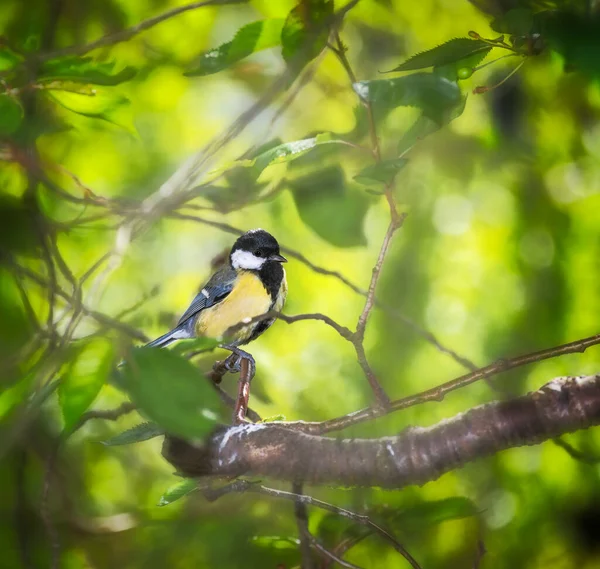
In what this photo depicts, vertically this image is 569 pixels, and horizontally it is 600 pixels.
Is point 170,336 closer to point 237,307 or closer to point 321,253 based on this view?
point 237,307

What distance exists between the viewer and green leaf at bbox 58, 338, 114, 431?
13.3 inches

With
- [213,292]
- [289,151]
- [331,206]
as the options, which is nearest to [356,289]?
[331,206]

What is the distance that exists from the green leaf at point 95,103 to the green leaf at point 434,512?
1.52 feet

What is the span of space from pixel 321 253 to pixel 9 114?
1.48 ft

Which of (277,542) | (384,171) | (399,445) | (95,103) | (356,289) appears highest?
(95,103)

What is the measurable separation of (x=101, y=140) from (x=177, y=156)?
0.35 feet

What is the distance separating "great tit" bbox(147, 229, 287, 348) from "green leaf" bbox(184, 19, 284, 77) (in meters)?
0.27

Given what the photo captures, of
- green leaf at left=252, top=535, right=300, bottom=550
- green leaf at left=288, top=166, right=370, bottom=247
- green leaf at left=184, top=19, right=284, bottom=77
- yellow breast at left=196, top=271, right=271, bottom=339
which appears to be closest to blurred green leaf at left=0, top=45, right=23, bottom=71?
green leaf at left=184, top=19, right=284, bottom=77

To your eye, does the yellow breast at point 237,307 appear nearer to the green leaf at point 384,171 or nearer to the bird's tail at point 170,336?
the bird's tail at point 170,336

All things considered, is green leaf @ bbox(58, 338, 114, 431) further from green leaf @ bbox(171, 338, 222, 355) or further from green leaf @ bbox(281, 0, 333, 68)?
green leaf @ bbox(281, 0, 333, 68)

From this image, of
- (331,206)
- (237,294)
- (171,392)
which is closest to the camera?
(171,392)

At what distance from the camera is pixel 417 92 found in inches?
15.9

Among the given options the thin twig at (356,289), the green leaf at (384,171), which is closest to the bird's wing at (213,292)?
the thin twig at (356,289)

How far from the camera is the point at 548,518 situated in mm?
679
